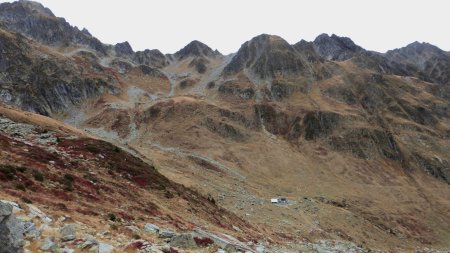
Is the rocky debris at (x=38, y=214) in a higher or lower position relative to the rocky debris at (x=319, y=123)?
higher

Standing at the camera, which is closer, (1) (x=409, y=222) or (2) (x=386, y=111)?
(1) (x=409, y=222)

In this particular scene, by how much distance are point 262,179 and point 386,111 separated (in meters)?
86.5

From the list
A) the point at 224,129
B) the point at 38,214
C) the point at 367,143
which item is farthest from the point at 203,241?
the point at 367,143

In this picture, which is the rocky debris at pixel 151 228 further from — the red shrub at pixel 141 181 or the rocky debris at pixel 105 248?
the red shrub at pixel 141 181

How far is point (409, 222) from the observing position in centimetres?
9088

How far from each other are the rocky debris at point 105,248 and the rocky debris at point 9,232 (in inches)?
143

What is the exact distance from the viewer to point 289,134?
459 feet

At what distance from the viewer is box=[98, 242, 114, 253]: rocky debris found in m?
17.1

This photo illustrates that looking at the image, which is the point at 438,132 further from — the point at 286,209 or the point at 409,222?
the point at 286,209

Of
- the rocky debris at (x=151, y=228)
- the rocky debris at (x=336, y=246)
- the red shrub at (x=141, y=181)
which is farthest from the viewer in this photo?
the rocky debris at (x=336, y=246)

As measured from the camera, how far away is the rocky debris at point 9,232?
45.0 feet

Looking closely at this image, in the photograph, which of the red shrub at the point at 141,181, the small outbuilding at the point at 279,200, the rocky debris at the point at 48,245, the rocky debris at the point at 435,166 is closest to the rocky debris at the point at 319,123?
the rocky debris at the point at 435,166

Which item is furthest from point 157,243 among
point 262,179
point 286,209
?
point 262,179

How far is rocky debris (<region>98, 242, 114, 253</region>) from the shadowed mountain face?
35583 millimetres
